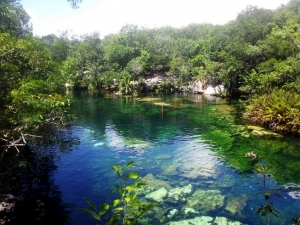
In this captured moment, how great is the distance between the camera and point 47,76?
49.0 ft

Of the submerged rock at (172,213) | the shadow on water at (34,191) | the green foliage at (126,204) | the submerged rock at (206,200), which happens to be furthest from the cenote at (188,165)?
the green foliage at (126,204)

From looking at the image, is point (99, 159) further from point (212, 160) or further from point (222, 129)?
point (222, 129)

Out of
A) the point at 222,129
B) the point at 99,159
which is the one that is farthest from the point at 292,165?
the point at 99,159

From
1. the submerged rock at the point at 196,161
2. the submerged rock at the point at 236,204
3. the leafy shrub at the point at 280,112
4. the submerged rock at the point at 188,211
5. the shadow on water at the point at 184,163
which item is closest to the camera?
the submerged rock at the point at 188,211

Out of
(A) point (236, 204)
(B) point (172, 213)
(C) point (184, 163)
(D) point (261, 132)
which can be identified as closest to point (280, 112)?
(D) point (261, 132)

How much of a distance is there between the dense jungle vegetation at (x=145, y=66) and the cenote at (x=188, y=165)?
110 inches

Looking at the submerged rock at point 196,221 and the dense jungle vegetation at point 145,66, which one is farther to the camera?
the dense jungle vegetation at point 145,66

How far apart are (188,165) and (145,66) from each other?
48471mm

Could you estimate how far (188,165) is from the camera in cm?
1549

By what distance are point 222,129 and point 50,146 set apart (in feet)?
50.6

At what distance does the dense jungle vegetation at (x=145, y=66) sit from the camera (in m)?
10.2

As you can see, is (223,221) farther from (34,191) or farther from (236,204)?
(34,191)

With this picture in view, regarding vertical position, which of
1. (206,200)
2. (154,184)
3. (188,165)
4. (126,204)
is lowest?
(206,200)

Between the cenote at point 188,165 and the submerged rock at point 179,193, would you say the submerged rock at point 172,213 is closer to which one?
the cenote at point 188,165
